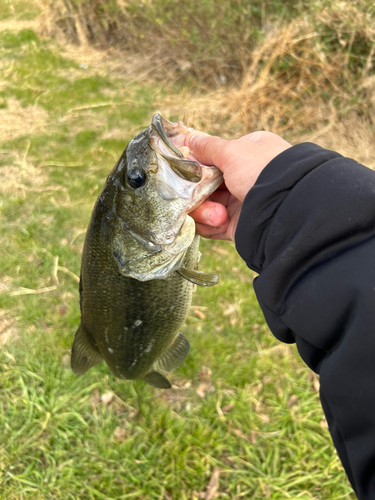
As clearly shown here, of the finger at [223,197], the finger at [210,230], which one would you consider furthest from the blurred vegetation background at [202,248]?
the finger at [223,197]

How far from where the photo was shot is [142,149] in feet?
4.87

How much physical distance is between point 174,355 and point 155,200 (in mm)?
1397

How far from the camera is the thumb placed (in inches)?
65.3

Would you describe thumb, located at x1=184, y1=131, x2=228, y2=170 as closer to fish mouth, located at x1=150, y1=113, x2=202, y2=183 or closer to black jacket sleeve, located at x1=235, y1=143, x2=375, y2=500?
fish mouth, located at x1=150, y1=113, x2=202, y2=183

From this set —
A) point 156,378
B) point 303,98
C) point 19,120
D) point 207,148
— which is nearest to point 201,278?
point 207,148

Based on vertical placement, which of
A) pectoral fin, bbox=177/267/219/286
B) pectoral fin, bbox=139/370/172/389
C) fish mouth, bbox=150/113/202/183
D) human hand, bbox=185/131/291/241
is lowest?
pectoral fin, bbox=139/370/172/389

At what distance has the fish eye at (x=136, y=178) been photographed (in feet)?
4.95

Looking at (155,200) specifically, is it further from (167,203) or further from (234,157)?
(234,157)

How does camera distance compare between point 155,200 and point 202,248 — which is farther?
point 202,248

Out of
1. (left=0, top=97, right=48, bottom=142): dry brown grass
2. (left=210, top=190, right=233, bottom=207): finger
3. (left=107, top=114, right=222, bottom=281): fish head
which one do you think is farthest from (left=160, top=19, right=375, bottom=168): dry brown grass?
(left=107, top=114, right=222, bottom=281): fish head

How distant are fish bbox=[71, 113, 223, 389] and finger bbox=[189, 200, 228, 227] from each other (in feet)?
0.39

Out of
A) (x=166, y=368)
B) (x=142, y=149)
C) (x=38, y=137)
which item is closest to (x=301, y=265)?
(x=142, y=149)

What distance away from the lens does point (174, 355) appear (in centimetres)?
250

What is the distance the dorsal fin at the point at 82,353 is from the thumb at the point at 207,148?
1.24m
